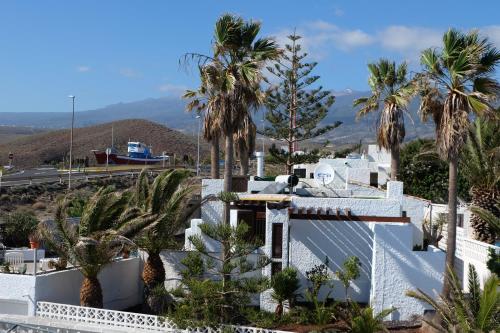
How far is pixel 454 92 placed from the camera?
52.7 ft

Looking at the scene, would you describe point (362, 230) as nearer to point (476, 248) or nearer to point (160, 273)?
point (476, 248)

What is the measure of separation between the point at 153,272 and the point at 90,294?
184cm

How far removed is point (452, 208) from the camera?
15914mm

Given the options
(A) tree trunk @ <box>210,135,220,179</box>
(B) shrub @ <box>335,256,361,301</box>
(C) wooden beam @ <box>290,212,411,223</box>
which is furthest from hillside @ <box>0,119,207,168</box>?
(B) shrub @ <box>335,256,361,301</box>

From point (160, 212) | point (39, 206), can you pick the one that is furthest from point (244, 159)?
point (39, 206)

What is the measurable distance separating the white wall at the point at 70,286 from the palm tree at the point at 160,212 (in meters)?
1.44

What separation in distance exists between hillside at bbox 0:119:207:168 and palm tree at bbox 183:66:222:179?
7927 cm

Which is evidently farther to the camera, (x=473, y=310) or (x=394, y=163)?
(x=394, y=163)

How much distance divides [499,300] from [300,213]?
6.92 m

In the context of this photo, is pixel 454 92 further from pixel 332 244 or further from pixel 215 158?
pixel 215 158

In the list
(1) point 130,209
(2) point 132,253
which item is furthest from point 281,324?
(2) point 132,253

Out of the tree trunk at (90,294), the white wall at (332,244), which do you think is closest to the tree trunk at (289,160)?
the white wall at (332,244)

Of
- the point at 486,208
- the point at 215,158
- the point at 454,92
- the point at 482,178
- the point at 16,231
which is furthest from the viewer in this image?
the point at 16,231

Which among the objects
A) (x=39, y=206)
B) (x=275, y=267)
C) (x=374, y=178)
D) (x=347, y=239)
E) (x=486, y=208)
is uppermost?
(x=374, y=178)
